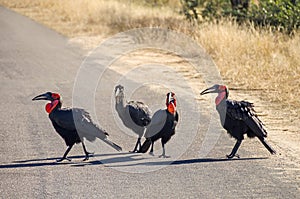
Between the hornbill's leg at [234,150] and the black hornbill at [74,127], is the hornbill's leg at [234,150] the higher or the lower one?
the lower one

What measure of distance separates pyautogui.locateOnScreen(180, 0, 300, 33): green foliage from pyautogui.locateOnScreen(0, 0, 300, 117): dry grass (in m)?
0.59

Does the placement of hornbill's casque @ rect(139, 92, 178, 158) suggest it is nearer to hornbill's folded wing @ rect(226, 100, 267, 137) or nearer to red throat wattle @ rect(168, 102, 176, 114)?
red throat wattle @ rect(168, 102, 176, 114)

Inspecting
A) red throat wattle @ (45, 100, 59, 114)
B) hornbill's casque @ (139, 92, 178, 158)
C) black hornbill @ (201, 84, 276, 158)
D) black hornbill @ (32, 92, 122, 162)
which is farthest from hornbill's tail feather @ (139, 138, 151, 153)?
red throat wattle @ (45, 100, 59, 114)

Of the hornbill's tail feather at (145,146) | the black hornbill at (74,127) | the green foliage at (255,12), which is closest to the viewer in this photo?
the black hornbill at (74,127)

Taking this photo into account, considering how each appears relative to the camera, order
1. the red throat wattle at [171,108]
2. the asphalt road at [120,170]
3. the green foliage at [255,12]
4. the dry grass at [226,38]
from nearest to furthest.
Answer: the asphalt road at [120,170] < the red throat wattle at [171,108] < the dry grass at [226,38] < the green foliage at [255,12]

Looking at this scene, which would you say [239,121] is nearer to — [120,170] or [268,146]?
[268,146]

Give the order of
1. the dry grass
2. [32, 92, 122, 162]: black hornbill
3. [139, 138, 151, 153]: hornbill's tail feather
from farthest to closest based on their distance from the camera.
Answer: the dry grass
[139, 138, 151, 153]: hornbill's tail feather
[32, 92, 122, 162]: black hornbill

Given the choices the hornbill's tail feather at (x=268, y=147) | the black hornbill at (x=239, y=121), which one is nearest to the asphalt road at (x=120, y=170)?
the hornbill's tail feather at (x=268, y=147)

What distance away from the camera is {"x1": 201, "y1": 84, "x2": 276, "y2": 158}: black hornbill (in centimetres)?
726

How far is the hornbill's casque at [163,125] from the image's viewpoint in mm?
7230

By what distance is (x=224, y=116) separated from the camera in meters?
7.34

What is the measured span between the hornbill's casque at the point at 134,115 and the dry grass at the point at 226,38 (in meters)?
2.84

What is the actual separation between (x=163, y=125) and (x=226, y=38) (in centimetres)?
767

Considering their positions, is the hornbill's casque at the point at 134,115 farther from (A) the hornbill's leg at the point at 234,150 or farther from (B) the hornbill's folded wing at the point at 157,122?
(A) the hornbill's leg at the point at 234,150
